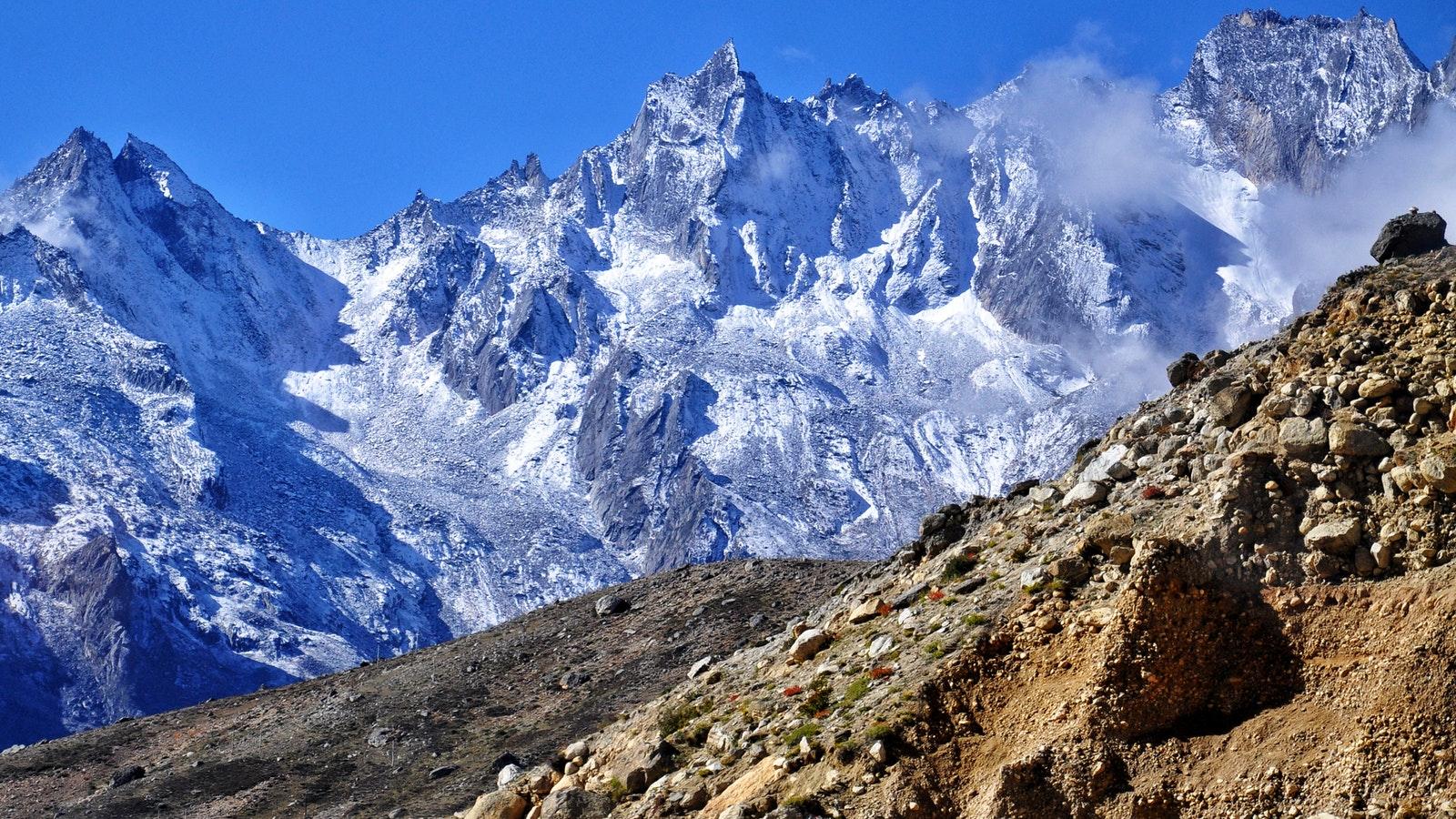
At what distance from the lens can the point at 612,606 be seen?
Result: 5794 cm

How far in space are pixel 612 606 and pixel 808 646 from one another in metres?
37.6

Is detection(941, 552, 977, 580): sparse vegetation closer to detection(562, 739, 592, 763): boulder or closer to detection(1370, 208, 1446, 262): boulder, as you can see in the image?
detection(562, 739, 592, 763): boulder

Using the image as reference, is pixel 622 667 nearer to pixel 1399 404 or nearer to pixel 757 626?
pixel 757 626

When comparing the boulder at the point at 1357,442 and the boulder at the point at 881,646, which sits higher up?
the boulder at the point at 881,646

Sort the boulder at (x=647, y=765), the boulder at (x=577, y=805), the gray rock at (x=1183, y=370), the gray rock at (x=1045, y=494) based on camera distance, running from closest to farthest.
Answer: the boulder at (x=577, y=805) < the boulder at (x=647, y=765) < the gray rock at (x=1045, y=494) < the gray rock at (x=1183, y=370)

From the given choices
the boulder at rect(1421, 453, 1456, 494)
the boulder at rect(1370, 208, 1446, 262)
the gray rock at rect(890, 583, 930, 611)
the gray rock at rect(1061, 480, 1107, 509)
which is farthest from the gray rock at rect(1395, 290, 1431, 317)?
the gray rock at rect(890, 583, 930, 611)

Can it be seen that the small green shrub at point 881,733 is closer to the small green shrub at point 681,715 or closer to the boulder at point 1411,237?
the small green shrub at point 681,715

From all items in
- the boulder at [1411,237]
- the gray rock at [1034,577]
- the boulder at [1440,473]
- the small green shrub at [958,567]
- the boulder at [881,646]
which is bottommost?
the boulder at [1440,473]

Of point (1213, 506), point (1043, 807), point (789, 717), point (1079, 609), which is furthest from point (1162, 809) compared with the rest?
point (789, 717)

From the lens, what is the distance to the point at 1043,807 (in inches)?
568

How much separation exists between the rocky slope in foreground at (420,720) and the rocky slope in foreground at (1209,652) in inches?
926

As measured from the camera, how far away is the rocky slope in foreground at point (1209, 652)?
46.1 feet

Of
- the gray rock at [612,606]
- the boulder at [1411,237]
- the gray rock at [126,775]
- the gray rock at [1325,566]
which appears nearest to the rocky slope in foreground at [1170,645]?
the gray rock at [1325,566]

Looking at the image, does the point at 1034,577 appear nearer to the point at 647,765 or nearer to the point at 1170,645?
the point at 1170,645
